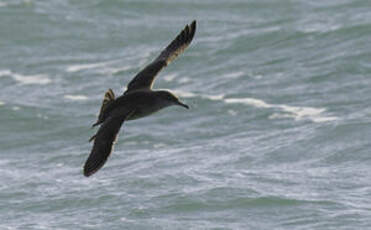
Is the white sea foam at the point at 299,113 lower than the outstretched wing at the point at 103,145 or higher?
lower

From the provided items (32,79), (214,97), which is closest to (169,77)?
(214,97)

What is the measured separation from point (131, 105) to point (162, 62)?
1.23 meters

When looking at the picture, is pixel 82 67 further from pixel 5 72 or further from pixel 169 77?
pixel 169 77

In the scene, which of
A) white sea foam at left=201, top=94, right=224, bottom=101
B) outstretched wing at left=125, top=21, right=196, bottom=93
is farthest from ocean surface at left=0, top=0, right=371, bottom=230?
outstretched wing at left=125, top=21, right=196, bottom=93

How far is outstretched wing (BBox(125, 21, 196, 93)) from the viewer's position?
1111cm

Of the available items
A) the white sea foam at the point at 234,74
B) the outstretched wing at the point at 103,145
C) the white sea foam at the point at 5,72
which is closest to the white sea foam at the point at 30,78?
the white sea foam at the point at 5,72

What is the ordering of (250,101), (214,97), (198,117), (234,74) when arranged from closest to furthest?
(198,117) → (250,101) → (214,97) → (234,74)

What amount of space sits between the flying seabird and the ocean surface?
66.5 inches

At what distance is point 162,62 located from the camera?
37.2 feet

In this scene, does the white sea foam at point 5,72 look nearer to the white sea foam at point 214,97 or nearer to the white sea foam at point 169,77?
the white sea foam at point 169,77

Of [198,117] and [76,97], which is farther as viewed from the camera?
[76,97]

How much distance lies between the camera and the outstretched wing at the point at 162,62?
1111 centimetres

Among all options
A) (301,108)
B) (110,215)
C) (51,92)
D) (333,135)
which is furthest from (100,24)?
(110,215)

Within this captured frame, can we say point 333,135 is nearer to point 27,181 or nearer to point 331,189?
point 331,189
